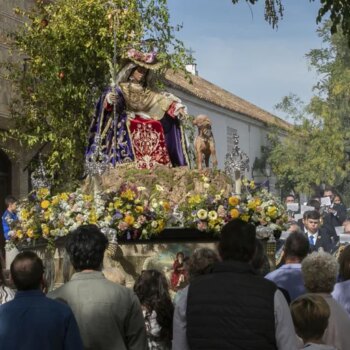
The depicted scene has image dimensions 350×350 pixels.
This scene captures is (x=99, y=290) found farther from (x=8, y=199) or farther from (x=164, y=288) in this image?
(x=8, y=199)

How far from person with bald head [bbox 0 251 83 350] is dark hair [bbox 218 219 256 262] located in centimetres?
86

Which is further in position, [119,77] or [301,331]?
[119,77]

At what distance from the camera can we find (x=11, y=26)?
2444 centimetres

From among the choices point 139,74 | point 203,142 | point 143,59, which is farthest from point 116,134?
point 203,142

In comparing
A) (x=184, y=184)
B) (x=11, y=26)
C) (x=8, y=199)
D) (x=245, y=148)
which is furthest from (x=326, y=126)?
(x=184, y=184)

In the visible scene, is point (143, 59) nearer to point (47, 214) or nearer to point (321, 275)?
point (47, 214)

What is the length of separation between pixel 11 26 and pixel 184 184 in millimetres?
12946

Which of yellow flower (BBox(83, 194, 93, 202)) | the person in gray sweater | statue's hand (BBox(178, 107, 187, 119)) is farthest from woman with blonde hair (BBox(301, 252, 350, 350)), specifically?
statue's hand (BBox(178, 107, 187, 119))

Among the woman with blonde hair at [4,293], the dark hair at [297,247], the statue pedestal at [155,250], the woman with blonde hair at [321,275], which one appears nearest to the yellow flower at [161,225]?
the statue pedestal at [155,250]

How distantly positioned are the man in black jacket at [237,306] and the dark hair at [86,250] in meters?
0.64

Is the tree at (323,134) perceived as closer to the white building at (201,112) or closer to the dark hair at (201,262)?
the white building at (201,112)

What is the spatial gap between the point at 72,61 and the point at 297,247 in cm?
1414

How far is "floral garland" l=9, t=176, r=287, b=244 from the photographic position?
11.5 meters

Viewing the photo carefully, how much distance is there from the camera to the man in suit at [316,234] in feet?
42.2
